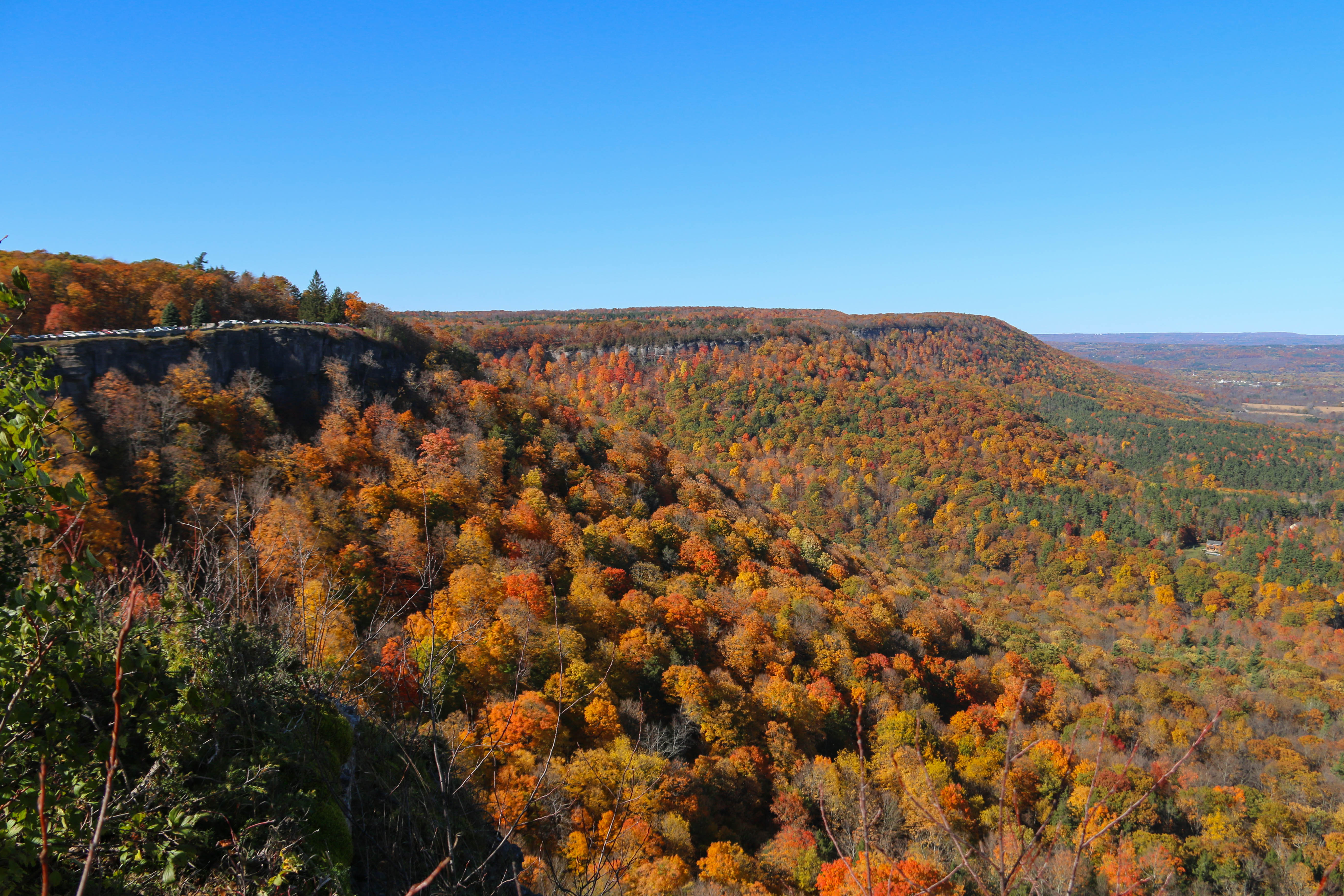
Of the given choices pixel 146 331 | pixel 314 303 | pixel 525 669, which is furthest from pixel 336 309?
pixel 525 669

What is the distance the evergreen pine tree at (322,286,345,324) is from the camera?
49.9 meters

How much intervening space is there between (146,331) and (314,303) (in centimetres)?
1370

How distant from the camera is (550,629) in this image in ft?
104

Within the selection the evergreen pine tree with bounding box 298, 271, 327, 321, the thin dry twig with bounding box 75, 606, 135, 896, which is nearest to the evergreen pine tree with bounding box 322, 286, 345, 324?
the evergreen pine tree with bounding box 298, 271, 327, 321

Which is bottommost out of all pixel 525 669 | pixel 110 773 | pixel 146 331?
pixel 525 669

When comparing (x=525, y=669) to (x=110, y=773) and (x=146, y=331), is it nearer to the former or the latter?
(x=110, y=773)

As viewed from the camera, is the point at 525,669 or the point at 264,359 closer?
the point at 525,669

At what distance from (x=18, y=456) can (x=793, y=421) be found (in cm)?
13143

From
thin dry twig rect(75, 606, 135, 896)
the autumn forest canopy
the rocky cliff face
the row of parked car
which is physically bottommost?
the autumn forest canopy

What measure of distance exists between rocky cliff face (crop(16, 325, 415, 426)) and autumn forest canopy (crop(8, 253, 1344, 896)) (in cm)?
44

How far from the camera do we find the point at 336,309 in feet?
166

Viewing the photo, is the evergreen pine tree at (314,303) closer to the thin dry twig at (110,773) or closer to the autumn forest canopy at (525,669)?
the autumn forest canopy at (525,669)

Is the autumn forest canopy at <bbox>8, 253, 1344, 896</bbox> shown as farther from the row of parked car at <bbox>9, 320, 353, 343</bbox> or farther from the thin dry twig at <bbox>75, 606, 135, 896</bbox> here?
the row of parked car at <bbox>9, 320, 353, 343</bbox>

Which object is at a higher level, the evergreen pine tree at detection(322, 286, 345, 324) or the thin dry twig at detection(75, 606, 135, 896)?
the evergreen pine tree at detection(322, 286, 345, 324)
